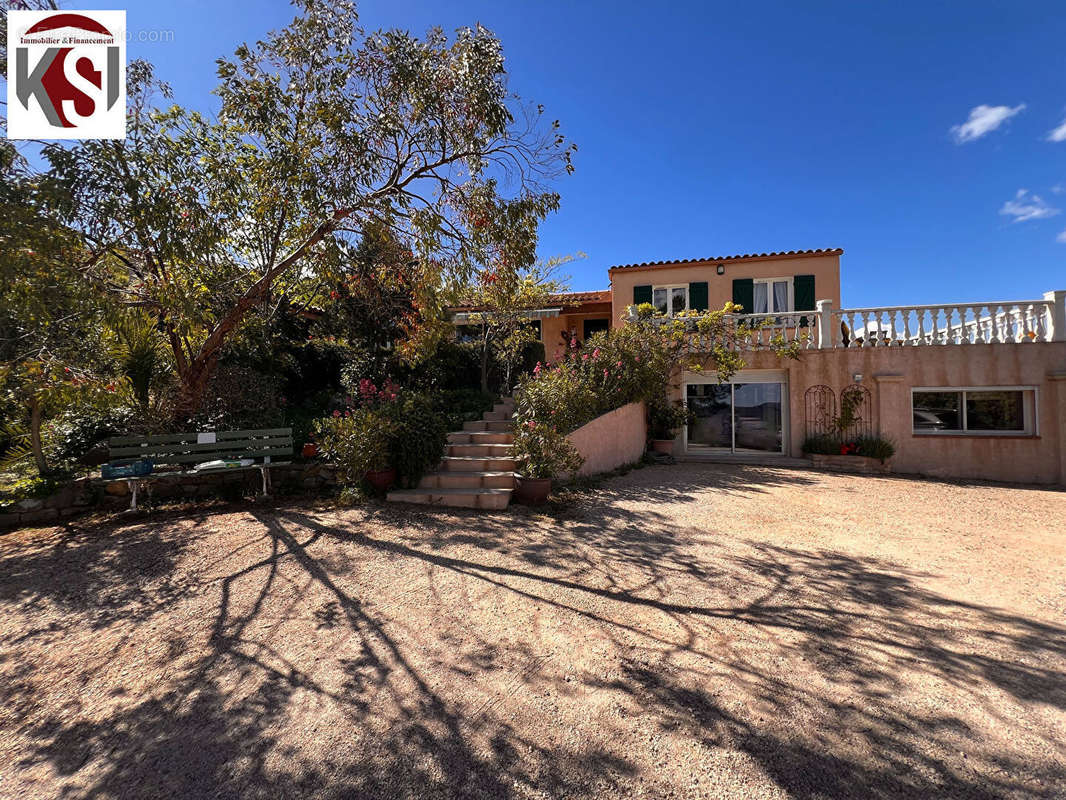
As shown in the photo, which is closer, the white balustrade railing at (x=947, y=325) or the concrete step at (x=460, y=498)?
the concrete step at (x=460, y=498)

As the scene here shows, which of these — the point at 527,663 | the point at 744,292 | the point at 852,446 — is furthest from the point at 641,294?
the point at 527,663

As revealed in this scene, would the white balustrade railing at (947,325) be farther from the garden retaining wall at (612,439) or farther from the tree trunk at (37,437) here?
the tree trunk at (37,437)

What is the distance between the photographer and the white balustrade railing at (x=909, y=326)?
32.0 feet

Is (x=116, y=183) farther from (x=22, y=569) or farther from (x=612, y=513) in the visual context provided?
(x=612, y=513)

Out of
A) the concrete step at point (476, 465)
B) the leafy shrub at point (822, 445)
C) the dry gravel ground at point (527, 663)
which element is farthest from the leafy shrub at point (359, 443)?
the leafy shrub at point (822, 445)

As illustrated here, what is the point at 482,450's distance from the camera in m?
7.80

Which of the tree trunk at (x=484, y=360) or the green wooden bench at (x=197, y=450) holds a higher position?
the tree trunk at (x=484, y=360)

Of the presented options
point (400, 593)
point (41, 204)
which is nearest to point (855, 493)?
point (400, 593)

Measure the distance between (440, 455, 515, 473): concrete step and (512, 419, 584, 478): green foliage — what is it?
43cm

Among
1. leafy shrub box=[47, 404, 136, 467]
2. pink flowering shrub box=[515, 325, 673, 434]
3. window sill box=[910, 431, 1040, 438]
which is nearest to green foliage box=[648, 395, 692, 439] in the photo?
pink flowering shrub box=[515, 325, 673, 434]

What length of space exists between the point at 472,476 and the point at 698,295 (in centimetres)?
1138

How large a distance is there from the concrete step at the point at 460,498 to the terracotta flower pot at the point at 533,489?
213 millimetres

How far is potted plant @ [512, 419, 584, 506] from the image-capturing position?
6480 mm

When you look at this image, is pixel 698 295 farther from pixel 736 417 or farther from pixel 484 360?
pixel 484 360
